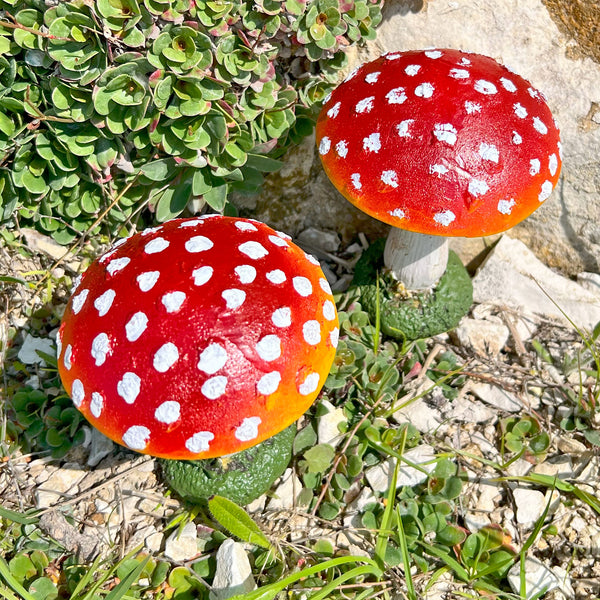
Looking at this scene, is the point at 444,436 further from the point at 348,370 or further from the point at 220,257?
the point at 220,257

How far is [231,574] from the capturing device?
2.30 m

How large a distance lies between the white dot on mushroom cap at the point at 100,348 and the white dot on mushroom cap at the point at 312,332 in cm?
60

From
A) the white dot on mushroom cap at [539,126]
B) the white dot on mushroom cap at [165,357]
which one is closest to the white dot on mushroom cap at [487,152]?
the white dot on mushroom cap at [539,126]

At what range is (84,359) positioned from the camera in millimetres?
1933

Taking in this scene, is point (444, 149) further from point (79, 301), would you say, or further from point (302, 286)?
point (79, 301)

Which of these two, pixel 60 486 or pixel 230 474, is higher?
pixel 230 474

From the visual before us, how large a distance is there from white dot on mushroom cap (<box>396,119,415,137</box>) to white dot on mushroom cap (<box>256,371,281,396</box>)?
3.16 feet

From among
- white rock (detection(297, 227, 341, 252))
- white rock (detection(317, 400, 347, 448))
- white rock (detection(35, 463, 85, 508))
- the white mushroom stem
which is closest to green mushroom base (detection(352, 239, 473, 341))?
the white mushroom stem

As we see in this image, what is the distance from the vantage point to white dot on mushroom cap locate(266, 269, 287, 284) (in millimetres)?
1963

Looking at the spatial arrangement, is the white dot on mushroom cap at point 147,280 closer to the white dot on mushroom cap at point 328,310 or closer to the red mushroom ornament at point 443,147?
the white dot on mushroom cap at point 328,310

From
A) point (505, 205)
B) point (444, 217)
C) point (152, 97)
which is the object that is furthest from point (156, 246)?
point (505, 205)

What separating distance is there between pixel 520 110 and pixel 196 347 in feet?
4.75

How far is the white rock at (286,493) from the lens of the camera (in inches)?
103

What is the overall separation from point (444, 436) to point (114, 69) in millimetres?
2092
